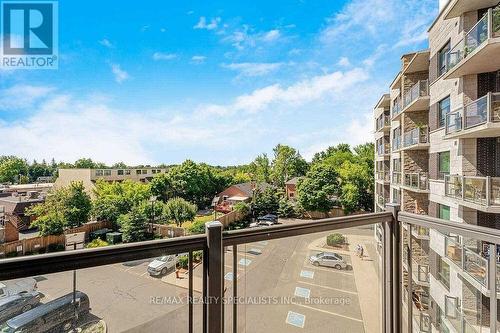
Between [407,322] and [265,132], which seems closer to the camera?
[407,322]

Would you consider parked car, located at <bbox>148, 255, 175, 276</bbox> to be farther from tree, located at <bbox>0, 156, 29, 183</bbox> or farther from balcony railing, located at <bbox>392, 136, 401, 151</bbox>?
tree, located at <bbox>0, 156, 29, 183</bbox>

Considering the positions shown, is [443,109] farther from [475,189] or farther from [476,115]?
[475,189]

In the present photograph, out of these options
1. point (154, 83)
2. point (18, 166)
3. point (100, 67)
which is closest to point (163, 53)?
point (154, 83)

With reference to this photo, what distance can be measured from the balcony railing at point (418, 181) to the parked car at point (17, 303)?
33.8 ft

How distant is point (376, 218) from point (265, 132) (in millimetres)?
31294

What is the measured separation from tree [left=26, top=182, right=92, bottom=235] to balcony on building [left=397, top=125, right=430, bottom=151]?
18.7 meters

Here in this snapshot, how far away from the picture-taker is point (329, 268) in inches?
55.4

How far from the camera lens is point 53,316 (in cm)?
81

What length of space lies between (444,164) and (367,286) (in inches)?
310

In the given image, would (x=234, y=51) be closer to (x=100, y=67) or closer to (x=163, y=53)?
(x=163, y=53)

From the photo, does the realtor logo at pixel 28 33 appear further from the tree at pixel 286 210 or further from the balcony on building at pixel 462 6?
the tree at pixel 286 210

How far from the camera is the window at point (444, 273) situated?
188cm

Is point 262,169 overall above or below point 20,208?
above

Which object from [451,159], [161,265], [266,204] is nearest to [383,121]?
[451,159]
